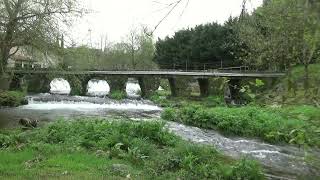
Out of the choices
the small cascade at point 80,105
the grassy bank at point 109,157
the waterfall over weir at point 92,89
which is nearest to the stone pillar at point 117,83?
the waterfall over weir at point 92,89

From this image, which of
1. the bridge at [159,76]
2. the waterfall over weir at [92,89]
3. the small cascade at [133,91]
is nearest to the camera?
the bridge at [159,76]

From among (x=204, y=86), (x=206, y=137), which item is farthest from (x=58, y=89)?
(x=206, y=137)

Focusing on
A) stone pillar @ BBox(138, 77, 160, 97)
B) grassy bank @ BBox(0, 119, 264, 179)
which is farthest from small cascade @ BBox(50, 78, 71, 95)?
grassy bank @ BBox(0, 119, 264, 179)

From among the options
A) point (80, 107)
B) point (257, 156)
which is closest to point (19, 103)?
point (80, 107)

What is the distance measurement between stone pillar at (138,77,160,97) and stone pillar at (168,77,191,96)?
2791 mm

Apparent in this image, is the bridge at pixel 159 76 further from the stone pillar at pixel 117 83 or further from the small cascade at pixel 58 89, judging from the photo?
the small cascade at pixel 58 89

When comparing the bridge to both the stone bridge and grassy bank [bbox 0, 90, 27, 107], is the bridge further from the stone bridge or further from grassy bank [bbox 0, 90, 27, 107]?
grassy bank [bbox 0, 90, 27, 107]

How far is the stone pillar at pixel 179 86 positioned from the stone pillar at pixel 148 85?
279 cm

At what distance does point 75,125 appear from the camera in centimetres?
1741

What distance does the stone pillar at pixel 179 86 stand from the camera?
50.3 meters

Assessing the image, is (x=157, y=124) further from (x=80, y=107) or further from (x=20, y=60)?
(x=20, y=60)

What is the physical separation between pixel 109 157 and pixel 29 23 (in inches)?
529

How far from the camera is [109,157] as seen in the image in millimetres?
12961

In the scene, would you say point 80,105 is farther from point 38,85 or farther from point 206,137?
point 38,85
